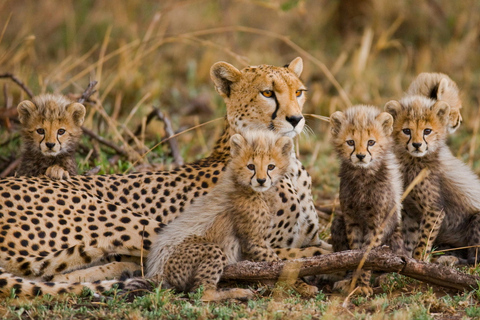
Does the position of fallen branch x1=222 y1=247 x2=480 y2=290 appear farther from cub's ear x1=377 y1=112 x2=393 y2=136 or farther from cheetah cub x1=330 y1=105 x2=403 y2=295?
cub's ear x1=377 y1=112 x2=393 y2=136

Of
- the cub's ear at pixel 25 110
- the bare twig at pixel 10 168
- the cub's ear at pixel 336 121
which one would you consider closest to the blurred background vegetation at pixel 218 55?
the bare twig at pixel 10 168

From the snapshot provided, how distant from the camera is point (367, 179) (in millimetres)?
4211

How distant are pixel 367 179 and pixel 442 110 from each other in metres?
0.72

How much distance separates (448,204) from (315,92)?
14.9 ft

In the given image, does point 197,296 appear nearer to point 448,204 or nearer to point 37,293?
point 37,293

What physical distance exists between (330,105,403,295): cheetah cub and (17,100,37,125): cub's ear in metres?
2.03

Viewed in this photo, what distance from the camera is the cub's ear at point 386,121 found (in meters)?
4.14

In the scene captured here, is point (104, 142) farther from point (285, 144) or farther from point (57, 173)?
point (285, 144)

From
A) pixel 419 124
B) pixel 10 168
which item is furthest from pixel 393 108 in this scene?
pixel 10 168

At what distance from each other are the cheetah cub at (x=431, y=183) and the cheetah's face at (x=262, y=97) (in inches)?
24.5

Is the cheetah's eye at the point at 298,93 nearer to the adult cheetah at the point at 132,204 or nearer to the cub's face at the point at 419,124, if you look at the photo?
the adult cheetah at the point at 132,204

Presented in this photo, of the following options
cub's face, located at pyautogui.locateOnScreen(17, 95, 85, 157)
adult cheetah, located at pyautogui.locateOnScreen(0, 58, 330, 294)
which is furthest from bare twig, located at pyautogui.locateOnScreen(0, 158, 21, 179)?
adult cheetah, located at pyautogui.locateOnScreen(0, 58, 330, 294)

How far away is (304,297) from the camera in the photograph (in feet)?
13.2

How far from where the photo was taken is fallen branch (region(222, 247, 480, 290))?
3.85m
